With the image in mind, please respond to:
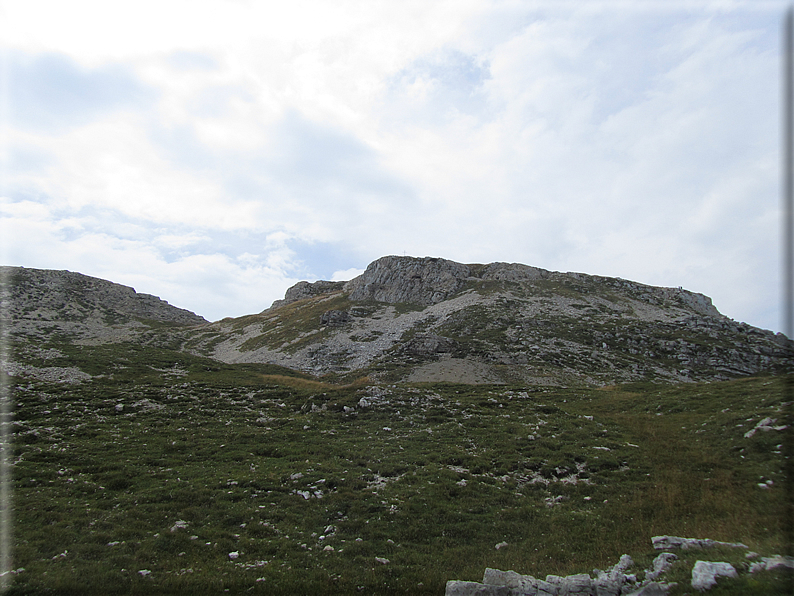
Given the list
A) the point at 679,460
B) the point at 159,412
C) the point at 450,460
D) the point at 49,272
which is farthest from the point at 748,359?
the point at 49,272

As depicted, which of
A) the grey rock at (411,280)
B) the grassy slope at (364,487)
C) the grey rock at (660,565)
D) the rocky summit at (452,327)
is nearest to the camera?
the grey rock at (660,565)

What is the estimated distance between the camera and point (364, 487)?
800 inches

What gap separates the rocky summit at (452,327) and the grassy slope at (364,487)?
108ft

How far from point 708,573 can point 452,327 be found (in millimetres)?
85798

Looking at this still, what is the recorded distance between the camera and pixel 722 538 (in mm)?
12898

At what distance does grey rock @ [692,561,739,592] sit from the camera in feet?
30.0

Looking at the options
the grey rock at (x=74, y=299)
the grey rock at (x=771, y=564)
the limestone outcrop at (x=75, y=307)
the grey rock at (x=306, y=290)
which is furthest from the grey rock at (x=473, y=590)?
the grey rock at (x=306, y=290)

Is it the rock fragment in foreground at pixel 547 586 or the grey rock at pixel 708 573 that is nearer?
the grey rock at pixel 708 573

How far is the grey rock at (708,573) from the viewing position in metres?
9.16

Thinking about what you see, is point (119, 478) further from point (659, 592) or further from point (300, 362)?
point (300, 362)

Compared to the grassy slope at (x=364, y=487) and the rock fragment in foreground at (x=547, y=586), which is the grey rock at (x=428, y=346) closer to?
the grassy slope at (x=364, y=487)

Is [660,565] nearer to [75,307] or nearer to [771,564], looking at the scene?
[771,564]

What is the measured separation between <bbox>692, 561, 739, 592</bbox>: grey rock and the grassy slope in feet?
2.61

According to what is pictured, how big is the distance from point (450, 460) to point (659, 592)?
1525cm
